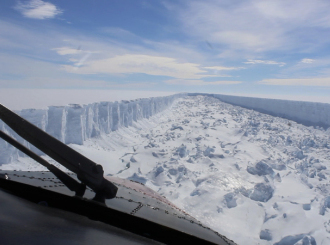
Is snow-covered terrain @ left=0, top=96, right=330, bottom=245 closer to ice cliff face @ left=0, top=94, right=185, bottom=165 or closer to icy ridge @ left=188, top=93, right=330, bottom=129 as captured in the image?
ice cliff face @ left=0, top=94, right=185, bottom=165

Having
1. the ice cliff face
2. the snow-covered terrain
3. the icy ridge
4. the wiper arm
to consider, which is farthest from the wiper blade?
the icy ridge

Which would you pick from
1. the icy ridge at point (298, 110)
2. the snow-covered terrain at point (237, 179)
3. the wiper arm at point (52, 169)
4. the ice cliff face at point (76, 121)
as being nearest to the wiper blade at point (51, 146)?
the wiper arm at point (52, 169)

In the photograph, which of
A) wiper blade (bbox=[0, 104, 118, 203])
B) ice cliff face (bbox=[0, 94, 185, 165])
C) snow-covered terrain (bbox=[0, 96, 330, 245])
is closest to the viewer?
wiper blade (bbox=[0, 104, 118, 203])

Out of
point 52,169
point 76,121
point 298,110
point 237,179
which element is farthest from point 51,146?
point 298,110

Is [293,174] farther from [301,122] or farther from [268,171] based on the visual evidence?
[301,122]

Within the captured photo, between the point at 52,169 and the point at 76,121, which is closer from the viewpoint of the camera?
the point at 52,169

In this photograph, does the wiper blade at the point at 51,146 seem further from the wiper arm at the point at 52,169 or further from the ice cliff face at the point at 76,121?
the ice cliff face at the point at 76,121

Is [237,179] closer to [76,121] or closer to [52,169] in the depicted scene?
[76,121]
